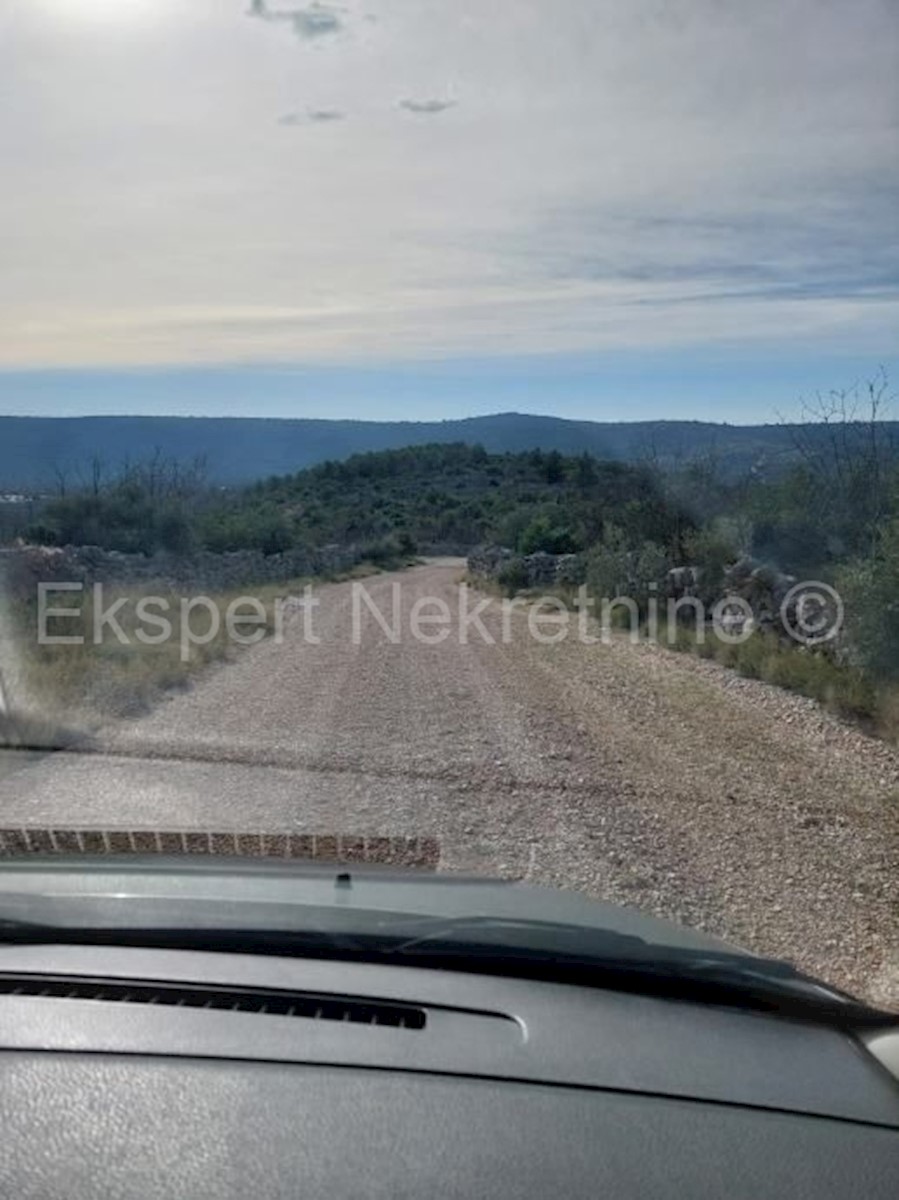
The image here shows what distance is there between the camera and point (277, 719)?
41.0 ft

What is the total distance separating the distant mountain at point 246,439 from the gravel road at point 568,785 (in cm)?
7972

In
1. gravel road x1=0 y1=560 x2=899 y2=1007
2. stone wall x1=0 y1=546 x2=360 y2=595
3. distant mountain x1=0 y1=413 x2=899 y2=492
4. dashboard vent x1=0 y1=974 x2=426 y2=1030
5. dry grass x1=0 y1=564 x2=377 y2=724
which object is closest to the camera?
dashboard vent x1=0 y1=974 x2=426 y2=1030

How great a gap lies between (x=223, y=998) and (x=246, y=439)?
14258 centimetres

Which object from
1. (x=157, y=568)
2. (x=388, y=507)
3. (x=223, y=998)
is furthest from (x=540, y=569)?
(x=388, y=507)

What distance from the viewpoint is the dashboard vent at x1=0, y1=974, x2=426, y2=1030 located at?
10.8ft

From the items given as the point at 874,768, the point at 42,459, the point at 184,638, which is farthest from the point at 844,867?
the point at 42,459

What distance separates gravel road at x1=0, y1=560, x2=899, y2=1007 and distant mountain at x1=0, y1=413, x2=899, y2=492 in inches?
3139

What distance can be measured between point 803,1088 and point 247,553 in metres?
42.0

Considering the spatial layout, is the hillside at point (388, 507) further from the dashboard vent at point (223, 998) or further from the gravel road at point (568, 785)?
the dashboard vent at point (223, 998)

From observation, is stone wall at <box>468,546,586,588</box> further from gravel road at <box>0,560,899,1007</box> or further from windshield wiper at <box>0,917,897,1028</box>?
windshield wiper at <box>0,917,897,1028</box>

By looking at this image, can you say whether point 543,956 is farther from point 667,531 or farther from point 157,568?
point 157,568

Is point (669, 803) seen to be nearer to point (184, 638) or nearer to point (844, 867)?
point (844, 867)

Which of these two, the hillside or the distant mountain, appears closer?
the hillside

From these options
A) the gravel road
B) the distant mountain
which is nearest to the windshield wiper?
the gravel road
